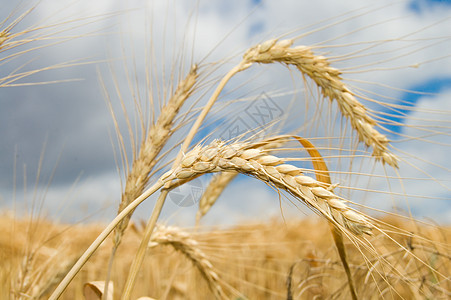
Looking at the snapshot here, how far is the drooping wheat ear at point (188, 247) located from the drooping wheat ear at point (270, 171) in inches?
26.4

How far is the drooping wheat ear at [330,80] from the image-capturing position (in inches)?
59.1

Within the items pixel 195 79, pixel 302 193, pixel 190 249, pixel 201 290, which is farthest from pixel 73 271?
pixel 201 290

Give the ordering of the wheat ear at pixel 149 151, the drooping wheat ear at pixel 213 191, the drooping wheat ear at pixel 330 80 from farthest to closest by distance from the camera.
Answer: the drooping wheat ear at pixel 213 191 → the drooping wheat ear at pixel 330 80 → the wheat ear at pixel 149 151

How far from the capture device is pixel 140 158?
4.37ft

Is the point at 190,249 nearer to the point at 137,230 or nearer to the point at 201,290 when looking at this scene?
the point at 137,230

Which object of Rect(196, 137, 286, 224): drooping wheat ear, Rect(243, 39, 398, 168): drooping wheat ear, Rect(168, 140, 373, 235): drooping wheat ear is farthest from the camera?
Rect(196, 137, 286, 224): drooping wheat ear

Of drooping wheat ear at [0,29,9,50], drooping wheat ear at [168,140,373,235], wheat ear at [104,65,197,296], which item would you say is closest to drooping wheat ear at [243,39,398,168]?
wheat ear at [104,65,197,296]

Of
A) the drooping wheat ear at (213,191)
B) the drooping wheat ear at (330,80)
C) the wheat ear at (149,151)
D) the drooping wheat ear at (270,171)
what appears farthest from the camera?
the drooping wheat ear at (213,191)

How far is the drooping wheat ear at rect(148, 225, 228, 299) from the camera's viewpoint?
5.01 feet

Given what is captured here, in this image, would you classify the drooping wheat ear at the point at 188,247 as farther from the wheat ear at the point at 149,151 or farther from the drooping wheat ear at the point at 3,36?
the drooping wheat ear at the point at 3,36

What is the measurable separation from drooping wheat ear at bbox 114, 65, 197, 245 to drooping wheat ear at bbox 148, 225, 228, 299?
294 mm

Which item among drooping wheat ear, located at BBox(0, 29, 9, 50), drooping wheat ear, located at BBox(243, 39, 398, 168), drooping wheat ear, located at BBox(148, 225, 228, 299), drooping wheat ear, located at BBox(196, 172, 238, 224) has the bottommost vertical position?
drooping wheat ear, located at BBox(148, 225, 228, 299)

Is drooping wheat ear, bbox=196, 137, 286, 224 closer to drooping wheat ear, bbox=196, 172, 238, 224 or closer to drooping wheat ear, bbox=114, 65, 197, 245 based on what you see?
drooping wheat ear, bbox=196, 172, 238, 224

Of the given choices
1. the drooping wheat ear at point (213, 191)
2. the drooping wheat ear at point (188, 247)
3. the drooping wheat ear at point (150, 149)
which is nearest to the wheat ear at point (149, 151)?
the drooping wheat ear at point (150, 149)
